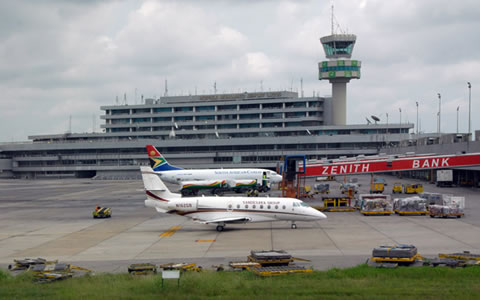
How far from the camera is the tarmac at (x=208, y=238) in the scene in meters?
33.6

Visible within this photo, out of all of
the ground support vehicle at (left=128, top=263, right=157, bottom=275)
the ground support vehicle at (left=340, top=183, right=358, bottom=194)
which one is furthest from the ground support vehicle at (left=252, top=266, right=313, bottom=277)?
the ground support vehicle at (left=340, top=183, right=358, bottom=194)

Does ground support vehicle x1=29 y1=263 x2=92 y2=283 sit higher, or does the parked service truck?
the parked service truck

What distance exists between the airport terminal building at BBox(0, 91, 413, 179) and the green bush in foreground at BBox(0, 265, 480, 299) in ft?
432

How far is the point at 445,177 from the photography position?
91.5 m

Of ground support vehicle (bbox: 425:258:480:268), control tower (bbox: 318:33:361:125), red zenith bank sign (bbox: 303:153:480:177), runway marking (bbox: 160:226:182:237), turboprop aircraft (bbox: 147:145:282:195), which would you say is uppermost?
control tower (bbox: 318:33:361:125)

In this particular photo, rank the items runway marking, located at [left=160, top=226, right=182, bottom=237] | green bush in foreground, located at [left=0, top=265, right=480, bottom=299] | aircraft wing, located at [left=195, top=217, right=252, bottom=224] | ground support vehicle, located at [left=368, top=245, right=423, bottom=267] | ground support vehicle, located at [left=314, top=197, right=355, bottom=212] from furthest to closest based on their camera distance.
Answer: ground support vehicle, located at [left=314, top=197, right=355, bottom=212], runway marking, located at [left=160, top=226, right=182, bottom=237], aircraft wing, located at [left=195, top=217, right=252, bottom=224], ground support vehicle, located at [left=368, top=245, right=423, bottom=267], green bush in foreground, located at [left=0, top=265, right=480, bottom=299]

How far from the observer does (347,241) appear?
126ft

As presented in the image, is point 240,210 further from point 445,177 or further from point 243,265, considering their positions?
point 445,177

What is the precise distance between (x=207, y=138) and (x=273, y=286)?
145923 millimetres

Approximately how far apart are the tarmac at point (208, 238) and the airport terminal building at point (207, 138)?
101 m

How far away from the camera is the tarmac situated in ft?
110

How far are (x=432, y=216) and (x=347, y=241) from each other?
17.5 m

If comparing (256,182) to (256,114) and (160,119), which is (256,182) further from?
(160,119)

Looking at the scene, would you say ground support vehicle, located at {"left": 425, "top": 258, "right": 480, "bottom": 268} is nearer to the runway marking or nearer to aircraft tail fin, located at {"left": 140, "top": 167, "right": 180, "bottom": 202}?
the runway marking
